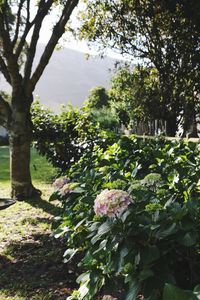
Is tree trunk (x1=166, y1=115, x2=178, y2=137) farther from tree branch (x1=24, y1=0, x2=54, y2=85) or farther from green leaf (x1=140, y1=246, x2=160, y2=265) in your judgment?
green leaf (x1=140, y1=246, x2=160, y2=265)

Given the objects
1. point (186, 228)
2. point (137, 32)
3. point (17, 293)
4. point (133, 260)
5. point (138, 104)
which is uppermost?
point (137, 32)

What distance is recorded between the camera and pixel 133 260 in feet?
6.54

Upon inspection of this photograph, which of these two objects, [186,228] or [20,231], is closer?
[186,228]

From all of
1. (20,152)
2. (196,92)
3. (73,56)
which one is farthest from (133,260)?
(73,56)

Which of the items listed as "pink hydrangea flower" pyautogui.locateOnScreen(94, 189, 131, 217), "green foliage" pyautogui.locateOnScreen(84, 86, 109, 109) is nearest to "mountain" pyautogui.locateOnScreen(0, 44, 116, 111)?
"green foliage" pyautogui.locateOnScreen(84, 86, 109, 109)

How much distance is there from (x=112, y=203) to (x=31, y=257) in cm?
303

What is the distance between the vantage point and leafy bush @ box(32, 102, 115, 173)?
347 inches

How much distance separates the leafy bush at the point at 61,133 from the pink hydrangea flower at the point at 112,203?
251 inches

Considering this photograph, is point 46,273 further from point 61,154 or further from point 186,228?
point 61,154

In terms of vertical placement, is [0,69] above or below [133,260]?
above

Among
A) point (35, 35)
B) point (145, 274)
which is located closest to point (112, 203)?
point (145, 274)

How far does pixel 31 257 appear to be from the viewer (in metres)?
4.82

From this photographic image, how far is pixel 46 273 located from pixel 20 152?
418 cm

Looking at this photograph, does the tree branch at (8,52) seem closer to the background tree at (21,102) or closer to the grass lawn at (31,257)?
the background tree at (21,102)
